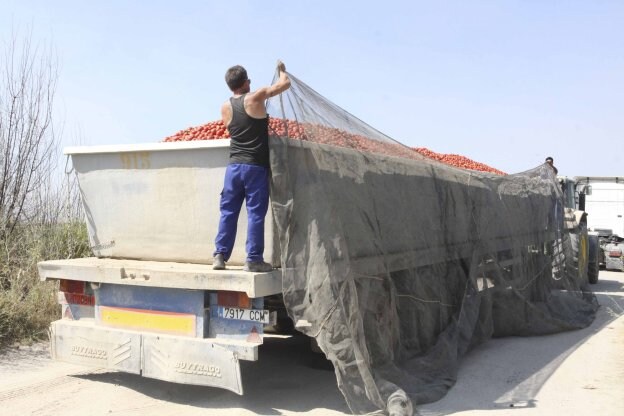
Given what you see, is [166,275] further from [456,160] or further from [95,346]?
[456,160]

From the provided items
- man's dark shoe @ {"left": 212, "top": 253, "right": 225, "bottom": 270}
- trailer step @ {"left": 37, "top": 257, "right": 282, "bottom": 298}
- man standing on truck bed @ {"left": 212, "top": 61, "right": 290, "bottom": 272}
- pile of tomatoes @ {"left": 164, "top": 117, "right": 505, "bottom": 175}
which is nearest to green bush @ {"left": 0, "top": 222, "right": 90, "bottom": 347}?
trailer step @ {"left": 37, "top": 257, "right": 282, "bottom": 298}

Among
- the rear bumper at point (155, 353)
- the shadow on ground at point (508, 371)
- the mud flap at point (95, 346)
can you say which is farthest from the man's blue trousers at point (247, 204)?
the shadow on ground at point (508, 371)

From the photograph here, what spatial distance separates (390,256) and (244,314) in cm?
151

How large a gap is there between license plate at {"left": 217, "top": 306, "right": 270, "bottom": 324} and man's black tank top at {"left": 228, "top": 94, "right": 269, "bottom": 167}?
1043 mm

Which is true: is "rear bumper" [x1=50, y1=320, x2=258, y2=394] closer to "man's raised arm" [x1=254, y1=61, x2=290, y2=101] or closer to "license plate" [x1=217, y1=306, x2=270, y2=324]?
"license plate" [x1=217, y1=306, x2=270, y2=324]

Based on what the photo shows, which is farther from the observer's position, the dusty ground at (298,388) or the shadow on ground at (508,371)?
the shadow on ground at (508,371)

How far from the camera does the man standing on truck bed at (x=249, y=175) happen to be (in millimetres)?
4270

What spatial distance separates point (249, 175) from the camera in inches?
167

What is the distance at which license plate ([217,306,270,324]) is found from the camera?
4.18 m

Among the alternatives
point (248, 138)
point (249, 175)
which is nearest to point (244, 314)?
point (249, 175)

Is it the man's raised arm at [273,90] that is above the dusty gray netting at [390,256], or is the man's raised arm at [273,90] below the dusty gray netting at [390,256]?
above

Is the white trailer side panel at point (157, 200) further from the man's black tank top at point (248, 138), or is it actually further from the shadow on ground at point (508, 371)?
the shadow on ground at point (508, 371)

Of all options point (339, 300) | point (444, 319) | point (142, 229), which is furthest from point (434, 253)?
point (142, 229)

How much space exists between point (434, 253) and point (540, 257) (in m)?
3.42
